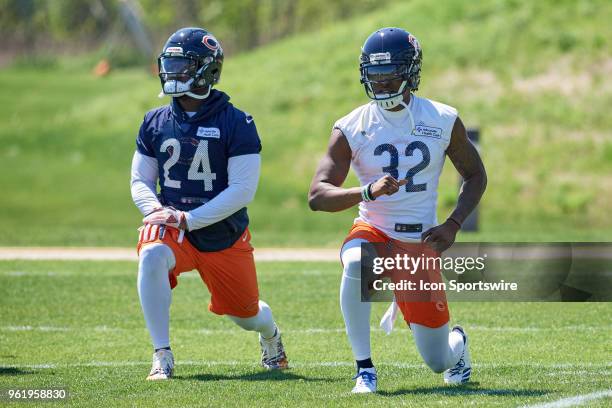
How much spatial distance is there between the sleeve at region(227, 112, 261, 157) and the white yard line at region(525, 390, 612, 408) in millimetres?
2626

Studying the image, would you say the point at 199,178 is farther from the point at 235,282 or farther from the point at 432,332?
the point at 432,332

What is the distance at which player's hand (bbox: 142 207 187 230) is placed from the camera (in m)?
7.34

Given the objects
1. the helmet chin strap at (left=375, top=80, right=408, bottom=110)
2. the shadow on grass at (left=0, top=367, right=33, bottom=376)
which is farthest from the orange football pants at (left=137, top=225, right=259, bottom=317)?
the helmet chin strap at (left=375, top=80, right=408, bottom=110)

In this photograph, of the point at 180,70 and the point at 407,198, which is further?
the point at 180,70

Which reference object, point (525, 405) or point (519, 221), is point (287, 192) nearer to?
point (519, 221)

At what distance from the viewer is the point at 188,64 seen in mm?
7633

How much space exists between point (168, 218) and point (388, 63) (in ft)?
5.67

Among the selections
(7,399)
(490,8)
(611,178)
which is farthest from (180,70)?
(490,8)

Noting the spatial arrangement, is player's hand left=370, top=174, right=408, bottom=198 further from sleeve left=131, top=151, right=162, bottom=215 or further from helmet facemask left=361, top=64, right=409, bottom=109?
sleeve left=131, top=151, right=162, bottom=215

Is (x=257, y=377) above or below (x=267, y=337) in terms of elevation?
below

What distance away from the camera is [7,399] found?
6.67 meters

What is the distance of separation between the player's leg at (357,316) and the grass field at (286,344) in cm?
13

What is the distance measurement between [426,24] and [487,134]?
5.88 m

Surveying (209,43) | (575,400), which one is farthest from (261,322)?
(575,400)
